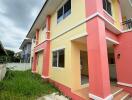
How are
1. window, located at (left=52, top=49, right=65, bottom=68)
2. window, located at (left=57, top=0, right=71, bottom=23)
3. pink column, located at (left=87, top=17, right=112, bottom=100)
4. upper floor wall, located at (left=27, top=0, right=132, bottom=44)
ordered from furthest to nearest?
window, located at (left=52, top=49, right=65, bottom=68), window, located at (left=57, top=0, right=71, bottom=23), upper floor wall, located at (left=27, top=0, right=132, bottom=44), pink column, located at (left=87, top=17, right=112, bottom=100)

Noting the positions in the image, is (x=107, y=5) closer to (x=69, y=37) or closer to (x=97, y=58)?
(x=69, y=37)

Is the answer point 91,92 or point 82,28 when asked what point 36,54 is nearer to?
point 82,28

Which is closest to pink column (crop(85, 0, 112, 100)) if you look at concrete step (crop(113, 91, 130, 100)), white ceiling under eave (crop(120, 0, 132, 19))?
concrete step (crop(113, 91, 130, 100))

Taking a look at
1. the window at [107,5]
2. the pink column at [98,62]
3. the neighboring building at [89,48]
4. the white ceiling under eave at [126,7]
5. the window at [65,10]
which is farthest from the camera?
the white ceiling under eave at [126,7]

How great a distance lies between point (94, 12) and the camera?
5.44 m

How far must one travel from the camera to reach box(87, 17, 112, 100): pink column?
467 cm

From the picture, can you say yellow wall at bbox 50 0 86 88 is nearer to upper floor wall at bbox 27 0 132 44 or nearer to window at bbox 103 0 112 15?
upper floor wall at bbox 27 0 132 44

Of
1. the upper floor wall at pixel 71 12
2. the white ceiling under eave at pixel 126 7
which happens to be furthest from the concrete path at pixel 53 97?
the white ceiling under eave at pixel 126 7

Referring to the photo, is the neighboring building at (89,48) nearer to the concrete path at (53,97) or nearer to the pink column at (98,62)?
the pink column at (98,62)

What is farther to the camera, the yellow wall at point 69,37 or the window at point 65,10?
the window at point 65,10

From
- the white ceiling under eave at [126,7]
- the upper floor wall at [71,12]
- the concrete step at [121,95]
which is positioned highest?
the white ceiling under eave at [126,7]

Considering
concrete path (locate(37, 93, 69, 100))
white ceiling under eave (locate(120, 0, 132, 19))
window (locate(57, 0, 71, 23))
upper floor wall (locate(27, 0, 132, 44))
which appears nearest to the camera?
upper floor wall (locate(27, 0, 132, 44))

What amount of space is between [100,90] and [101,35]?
261 centimetres

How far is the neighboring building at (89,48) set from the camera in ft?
16.5
